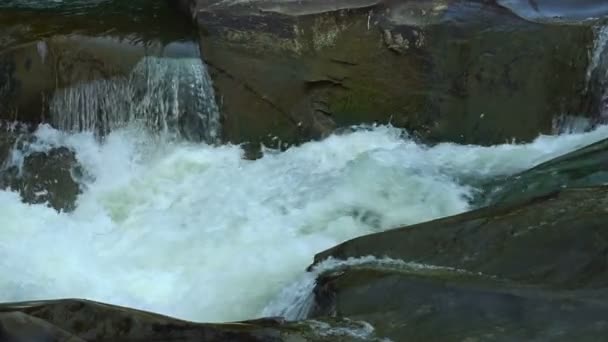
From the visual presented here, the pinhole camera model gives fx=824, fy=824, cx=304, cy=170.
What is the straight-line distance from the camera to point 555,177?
17.8 ft

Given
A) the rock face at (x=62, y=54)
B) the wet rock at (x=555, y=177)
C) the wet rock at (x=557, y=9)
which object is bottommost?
the wet rock at (x=555, y=177)

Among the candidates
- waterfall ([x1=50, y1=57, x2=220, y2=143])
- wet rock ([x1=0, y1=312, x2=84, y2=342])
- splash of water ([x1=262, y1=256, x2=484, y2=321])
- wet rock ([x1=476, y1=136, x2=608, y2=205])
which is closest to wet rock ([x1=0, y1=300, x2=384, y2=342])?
wet rock ([x1=0, y1=312, x2=84, y2=342])

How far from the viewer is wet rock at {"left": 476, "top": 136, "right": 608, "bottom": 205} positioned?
5168 mm

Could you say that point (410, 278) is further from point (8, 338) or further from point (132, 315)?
point (8, 338)

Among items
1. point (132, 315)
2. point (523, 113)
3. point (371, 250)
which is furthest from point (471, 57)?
point (132, 315)

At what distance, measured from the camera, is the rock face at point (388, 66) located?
22.2ft

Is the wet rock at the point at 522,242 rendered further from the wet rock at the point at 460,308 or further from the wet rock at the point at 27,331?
the wet rock at the point at 27,331

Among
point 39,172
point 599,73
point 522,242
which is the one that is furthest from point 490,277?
point 39,172

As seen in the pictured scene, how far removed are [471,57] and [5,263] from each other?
397 centimetres

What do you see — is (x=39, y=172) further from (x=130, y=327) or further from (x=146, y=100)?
(x=130, y=327)

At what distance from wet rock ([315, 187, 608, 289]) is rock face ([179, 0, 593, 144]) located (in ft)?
8.42

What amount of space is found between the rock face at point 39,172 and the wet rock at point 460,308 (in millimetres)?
3279

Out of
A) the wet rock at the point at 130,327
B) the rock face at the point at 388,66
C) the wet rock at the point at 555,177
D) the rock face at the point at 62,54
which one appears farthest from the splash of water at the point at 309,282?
the rock face at the point at 62,54

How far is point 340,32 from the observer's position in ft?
22.5
